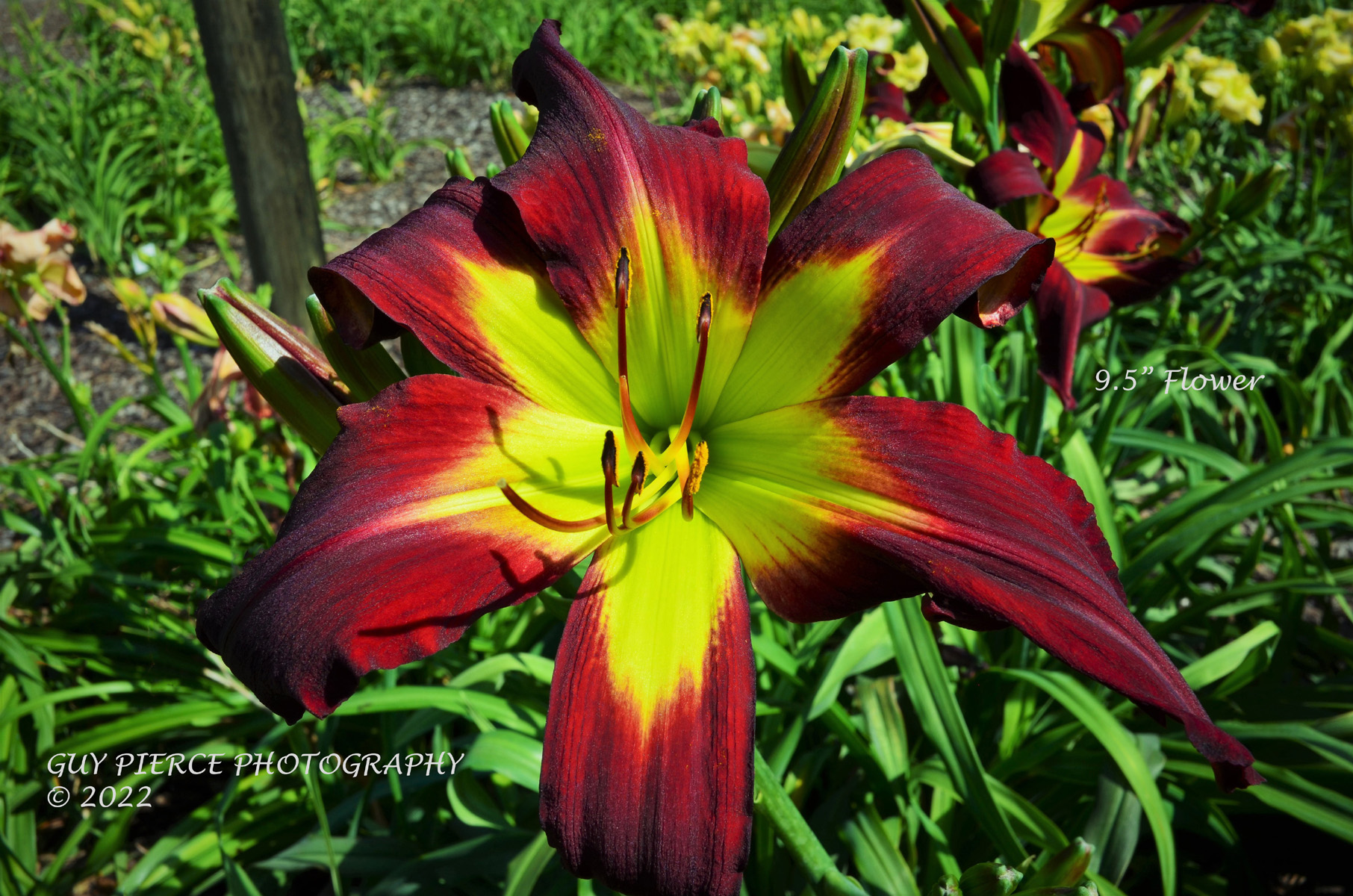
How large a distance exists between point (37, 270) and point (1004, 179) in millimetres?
2218

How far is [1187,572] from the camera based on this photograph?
192 cm

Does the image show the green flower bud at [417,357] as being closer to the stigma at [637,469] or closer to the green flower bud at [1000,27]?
the stigma at [637,469]

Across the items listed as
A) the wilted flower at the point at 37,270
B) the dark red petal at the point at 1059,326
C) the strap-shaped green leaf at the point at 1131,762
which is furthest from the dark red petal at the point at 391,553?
the wilted flower at the point at 37,270

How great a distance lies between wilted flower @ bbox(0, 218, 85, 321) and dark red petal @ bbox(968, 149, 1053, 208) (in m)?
2.11

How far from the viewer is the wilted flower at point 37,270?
6.77ft

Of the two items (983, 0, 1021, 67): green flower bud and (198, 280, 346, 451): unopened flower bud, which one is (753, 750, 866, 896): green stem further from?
(983, 0, 1021, 67): green flower bud

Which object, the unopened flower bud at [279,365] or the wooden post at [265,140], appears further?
the wooden post at [265,140]

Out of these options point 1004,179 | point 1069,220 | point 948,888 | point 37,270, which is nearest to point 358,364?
point 948,888

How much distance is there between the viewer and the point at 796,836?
910 millimetres

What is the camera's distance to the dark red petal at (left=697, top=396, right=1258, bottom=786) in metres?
0.61

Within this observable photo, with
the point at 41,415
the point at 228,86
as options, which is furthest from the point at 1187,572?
the point at 41,415

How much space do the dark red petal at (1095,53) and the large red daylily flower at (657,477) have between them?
765 mm

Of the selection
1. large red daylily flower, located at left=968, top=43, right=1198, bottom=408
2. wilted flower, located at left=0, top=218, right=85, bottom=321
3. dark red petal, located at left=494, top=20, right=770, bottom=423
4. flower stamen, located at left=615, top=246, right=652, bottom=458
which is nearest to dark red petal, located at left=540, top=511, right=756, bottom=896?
flower stamen, located at left=615, top=246, right=652, bottom=458

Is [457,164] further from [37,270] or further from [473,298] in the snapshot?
[37,270]
